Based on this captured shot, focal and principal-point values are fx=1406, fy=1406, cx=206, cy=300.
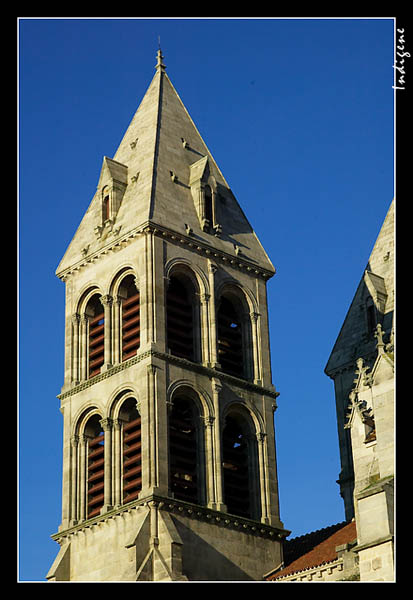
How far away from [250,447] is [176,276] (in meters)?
6.66

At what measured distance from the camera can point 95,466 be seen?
48.7 m

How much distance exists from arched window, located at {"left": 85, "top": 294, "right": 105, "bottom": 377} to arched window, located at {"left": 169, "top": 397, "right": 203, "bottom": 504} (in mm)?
3752

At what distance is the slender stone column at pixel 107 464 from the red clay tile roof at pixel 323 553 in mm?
5909

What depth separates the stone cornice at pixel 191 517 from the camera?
4503cm

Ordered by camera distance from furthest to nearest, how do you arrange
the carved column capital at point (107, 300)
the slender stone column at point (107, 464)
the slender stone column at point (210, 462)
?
the carved column capital at point (107, 300) < the slender stone column at point (210, 462) < the slender stone column at point (107, 464)

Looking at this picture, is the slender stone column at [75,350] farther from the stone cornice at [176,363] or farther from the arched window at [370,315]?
the arched window at [370,315]

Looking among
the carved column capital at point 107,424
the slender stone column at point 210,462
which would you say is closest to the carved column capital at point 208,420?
the slender stone column at point 210,462

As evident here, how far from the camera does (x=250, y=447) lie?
4969 centimetres
